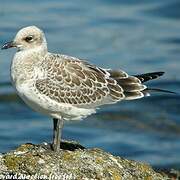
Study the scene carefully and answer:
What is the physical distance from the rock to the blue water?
7148 millimetres

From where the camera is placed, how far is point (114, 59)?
2047cm

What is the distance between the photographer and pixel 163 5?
81.1ft

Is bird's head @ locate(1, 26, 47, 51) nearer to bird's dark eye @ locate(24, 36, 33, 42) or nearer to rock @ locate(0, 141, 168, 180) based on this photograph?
bird's dark eye @ locate(24, 36, 33, 42)

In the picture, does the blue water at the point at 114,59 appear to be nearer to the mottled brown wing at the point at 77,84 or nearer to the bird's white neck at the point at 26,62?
the mottled brown wing at the point at 77,84

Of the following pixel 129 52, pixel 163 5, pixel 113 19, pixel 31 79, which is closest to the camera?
pixel 31 79

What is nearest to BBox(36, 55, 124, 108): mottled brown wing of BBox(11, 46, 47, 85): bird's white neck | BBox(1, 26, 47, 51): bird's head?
BBox(11, 46, 47, 85): bird's white neck

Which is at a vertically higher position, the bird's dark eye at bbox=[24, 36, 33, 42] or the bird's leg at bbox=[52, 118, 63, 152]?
the bird's dark eye at bbox=[24, 36, 33, 42]

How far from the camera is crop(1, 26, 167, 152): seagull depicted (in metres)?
9.96

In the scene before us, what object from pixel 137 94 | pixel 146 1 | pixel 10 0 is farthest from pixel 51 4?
pixel 137 94

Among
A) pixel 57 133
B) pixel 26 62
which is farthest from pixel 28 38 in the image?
pixel 57 133

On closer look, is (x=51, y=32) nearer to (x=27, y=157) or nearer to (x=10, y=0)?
A: (x=10, y=0)

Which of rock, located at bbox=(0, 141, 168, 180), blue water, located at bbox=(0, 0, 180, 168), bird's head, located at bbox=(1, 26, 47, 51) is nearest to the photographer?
rock, located at bbox=(0, 141, 168, 180)

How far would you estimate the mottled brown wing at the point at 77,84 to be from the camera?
10109 mm

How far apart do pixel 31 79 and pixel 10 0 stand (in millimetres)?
14184
